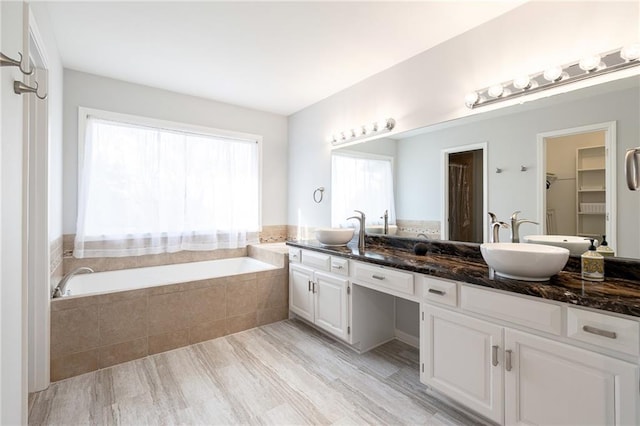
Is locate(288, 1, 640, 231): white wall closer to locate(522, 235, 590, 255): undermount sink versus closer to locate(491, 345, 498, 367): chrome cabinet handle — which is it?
locate(522, 235, 590, 255): undermount sink

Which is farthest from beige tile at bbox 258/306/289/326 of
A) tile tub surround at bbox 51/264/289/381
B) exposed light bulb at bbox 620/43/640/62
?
exposed light bulb at bbox 620/43/640/62

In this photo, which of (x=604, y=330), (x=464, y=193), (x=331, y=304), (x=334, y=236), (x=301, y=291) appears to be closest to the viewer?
(x=604, y=330)

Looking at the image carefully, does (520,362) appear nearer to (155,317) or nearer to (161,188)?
(155,317)

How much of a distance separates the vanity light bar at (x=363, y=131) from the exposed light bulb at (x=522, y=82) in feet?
3.42

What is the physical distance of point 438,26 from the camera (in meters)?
2.16

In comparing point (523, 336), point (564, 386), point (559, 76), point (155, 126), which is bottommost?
point (564, 386)

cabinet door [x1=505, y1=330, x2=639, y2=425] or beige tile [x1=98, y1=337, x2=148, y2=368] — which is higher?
cabinet door [x1=505, y1=330, x2=639, y2=425]

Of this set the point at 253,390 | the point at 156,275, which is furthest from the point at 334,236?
the point at 156,275

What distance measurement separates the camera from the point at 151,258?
3.34 m

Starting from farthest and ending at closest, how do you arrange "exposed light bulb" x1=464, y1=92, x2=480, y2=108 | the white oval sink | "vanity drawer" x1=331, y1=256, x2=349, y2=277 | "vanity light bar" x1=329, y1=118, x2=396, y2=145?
the white oval sink, "vanity light bar" x1=329, y1=118, x2=396, y2=145, "vanity drawer" x1=331, y1=256, x2=349, y2=277, "exposed light bulb" x1=464, y1=92, x2=480, y2=108

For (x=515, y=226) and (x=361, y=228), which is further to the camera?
Answer: (x=361, y=228)

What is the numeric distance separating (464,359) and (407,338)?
1.08 m

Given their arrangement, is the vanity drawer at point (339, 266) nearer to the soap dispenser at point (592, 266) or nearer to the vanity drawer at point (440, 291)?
the vanity drawer at point (440, 291)

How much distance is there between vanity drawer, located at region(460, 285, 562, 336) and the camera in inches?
52.6
